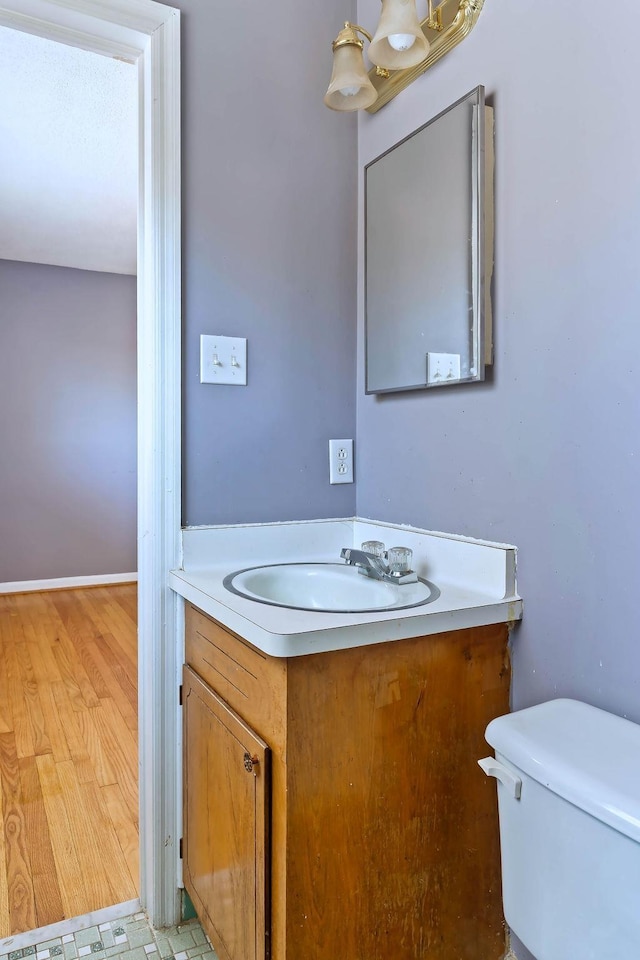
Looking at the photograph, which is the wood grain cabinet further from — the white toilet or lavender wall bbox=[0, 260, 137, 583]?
lavender wall bbox=[0, 260, 137, 583]

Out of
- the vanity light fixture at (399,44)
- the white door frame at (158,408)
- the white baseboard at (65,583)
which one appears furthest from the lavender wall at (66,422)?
the vanity light fixture at (399,44)

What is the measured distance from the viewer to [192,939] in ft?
4.24

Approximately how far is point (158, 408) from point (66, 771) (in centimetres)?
140

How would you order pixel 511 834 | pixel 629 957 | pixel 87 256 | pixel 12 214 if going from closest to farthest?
1. pixel 629 957
2. pixel 511 834
3. pixel 12 214
4. pixel 87 256

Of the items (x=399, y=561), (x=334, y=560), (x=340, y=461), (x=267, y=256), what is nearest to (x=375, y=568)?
(x=399, y=561)

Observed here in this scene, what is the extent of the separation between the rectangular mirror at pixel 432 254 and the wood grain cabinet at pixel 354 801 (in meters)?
0.58

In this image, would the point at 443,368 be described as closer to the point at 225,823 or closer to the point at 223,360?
the point at 223,360

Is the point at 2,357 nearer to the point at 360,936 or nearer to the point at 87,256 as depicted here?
the point at 87,256

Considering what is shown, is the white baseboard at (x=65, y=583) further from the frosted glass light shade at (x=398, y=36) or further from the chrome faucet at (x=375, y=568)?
the frosted glass light shade at (x=398, y=36)

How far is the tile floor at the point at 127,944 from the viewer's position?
124 centimetres

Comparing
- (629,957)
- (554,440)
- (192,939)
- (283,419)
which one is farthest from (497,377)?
(192,939)

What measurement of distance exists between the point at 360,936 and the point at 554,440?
86 cm

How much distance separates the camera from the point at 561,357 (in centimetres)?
100

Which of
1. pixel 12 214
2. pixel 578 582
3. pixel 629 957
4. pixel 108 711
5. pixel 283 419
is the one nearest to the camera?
pixel 629 957
